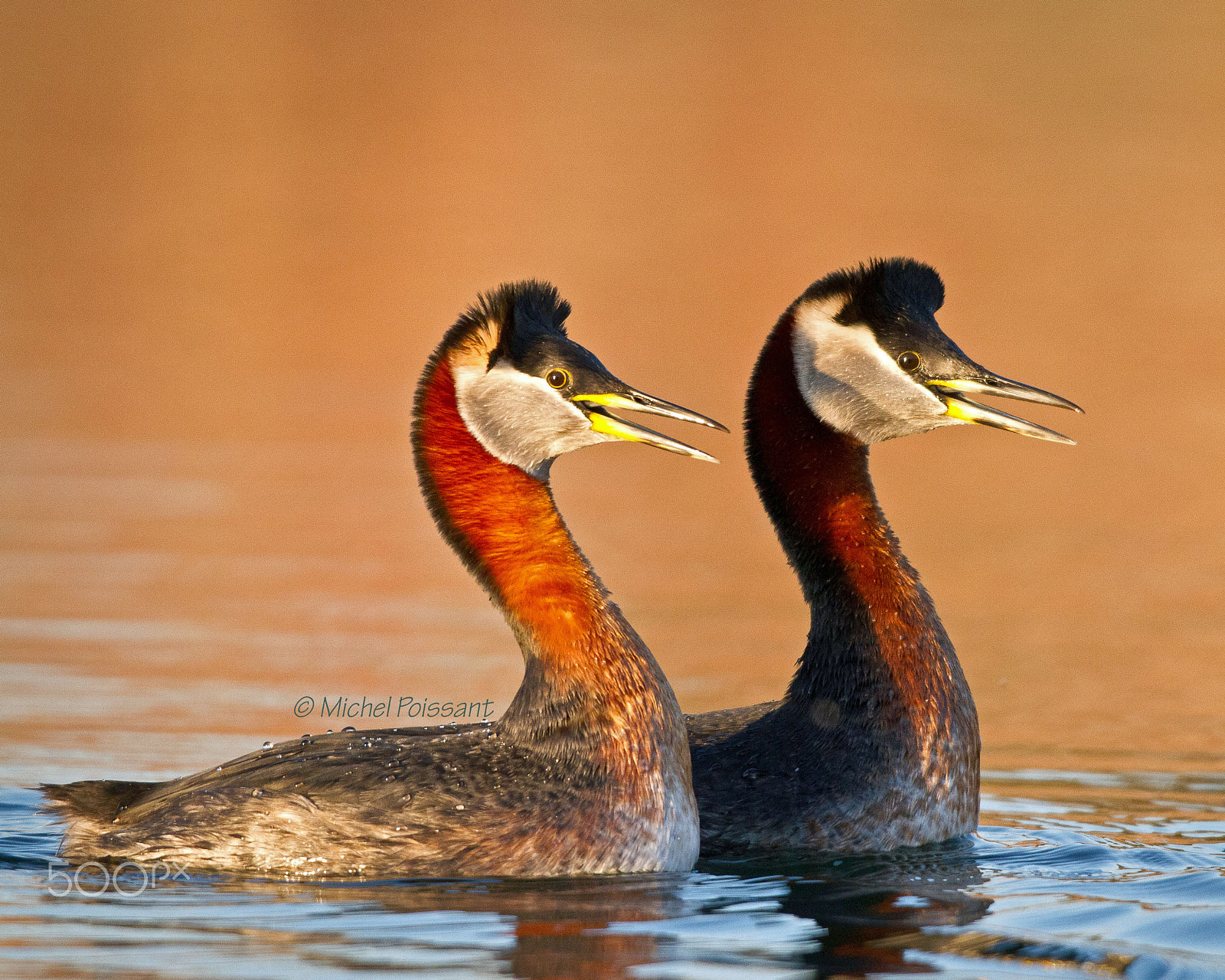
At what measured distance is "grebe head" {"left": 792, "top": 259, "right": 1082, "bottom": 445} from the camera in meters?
9.05

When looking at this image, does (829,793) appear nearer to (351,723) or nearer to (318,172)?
(351,723)

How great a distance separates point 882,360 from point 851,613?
1151mm

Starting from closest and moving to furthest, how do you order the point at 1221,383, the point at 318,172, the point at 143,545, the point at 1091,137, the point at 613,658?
1. the point at 613,658
2. the point at 143,545
3. the point at 1221,383
4. the point at 318,172
5. the point at 1091,137

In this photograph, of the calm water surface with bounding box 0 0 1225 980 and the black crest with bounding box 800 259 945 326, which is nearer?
the calm water surface with bounding box 0 0 1225 980

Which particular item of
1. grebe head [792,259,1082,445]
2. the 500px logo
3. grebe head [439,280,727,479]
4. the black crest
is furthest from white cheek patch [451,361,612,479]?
the 500px logo

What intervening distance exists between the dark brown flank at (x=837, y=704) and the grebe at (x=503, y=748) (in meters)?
0.61

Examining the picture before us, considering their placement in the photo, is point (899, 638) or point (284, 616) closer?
point (899, 638)

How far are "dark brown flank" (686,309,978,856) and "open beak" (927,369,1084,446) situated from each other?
474 mm

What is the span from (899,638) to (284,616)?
17.3 feet

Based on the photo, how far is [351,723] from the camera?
10.9 m

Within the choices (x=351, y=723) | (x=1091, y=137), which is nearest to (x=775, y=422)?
(x=351, y=723)

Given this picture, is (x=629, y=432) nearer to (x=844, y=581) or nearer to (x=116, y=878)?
(x=844, y=581)

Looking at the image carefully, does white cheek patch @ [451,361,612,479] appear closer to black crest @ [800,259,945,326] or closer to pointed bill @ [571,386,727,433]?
pointed bill @ [571,386,727,433]

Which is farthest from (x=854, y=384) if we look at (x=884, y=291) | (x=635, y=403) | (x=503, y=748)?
(x=503, y=748)
